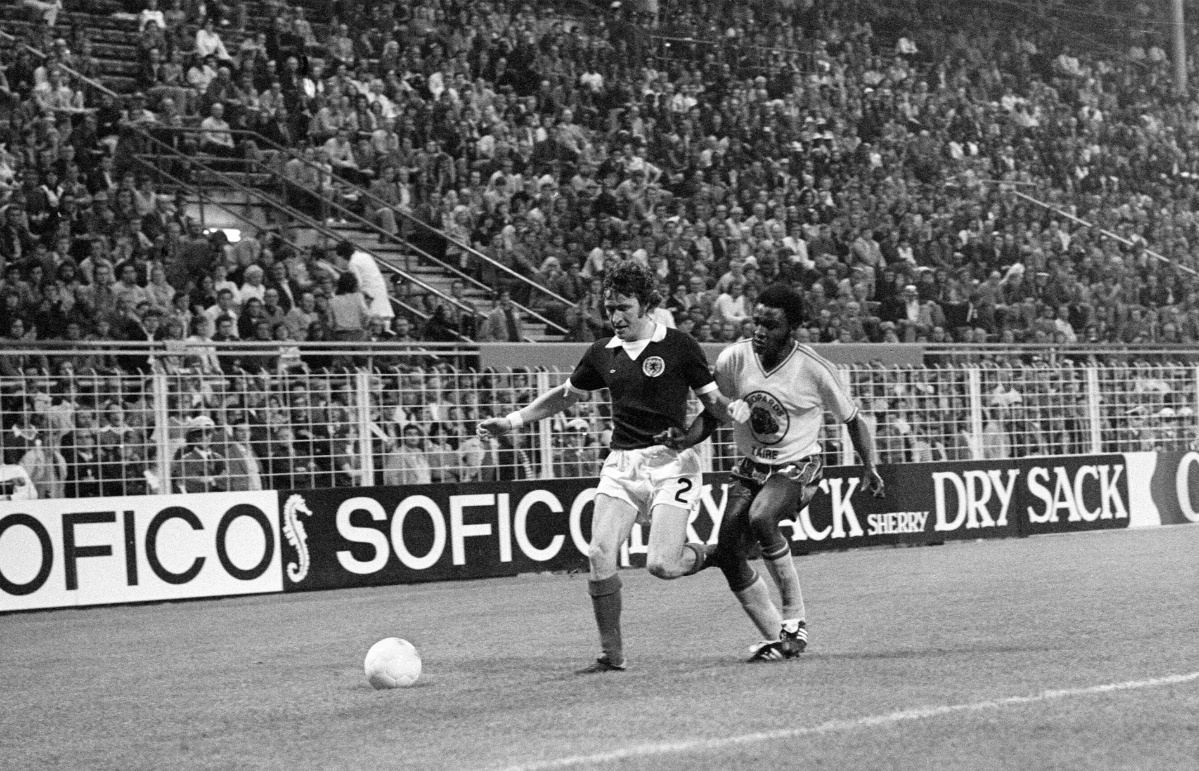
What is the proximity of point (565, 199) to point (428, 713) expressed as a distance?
16.5 m

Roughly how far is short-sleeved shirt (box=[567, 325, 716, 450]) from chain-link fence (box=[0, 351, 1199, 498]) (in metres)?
6.79

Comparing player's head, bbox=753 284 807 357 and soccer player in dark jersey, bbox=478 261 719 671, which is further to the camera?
player's head, bbox=753 284 807 357

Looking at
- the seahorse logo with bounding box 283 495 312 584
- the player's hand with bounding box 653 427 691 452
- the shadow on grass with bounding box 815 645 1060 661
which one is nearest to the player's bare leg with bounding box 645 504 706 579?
the player's hand with bounding box 653 427 691 452

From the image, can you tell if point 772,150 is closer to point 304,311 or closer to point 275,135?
point 275,135

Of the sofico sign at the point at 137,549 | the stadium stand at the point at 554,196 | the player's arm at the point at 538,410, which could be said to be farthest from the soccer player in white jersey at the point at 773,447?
the sofico sign at the point at 137,549

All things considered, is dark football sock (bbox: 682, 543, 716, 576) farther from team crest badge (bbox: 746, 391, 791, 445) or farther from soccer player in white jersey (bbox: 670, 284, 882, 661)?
team crest badge (bbox: 746, 391, 791, 445)

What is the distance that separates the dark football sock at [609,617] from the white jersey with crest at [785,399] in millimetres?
1089

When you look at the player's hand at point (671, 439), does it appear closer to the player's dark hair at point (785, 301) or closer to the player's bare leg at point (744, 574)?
the player's bare leg at point (744, 574)

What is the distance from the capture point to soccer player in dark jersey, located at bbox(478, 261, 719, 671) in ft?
27.9

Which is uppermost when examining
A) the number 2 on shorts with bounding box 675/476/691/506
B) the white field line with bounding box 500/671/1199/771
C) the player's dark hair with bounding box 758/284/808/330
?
the player's dark hair with bounding box 758/284/808/330

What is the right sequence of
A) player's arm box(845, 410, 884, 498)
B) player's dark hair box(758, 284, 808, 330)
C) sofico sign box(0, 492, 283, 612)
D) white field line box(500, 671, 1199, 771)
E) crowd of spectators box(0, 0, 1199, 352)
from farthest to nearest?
crowd of spectators box(0, 0, 1199, 352) < sofico sign box(0, 492, 283, 612) < player's arm box(845, 410, 884, 498) < player's dark hair box(758, 284, 808, 330) < white field line box(500, 671, 1199, 771)

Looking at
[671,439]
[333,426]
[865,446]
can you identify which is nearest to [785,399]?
[865,446]

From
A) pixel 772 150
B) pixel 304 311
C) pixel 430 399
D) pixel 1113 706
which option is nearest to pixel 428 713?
pixel 1113 706

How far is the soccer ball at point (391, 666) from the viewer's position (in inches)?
320
